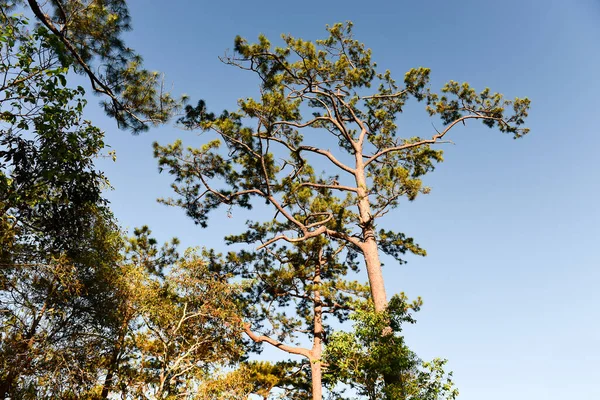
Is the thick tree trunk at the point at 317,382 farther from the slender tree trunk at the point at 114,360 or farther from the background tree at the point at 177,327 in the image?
the slender tree trunk at the point at 114,360

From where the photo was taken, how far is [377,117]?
12062 mm

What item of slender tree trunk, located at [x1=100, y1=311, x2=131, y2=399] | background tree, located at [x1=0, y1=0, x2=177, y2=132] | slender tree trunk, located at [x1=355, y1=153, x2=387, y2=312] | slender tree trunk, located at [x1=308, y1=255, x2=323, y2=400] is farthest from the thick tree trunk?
background tree, located at [x1=0, y1=0, x2=177, y2=132]

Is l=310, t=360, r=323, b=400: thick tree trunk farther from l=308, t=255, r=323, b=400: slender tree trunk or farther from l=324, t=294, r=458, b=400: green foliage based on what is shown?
l=324, t=294, r=458, b=400: green foliage

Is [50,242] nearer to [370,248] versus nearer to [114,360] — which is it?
[114,360]

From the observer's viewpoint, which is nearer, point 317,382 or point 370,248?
point 370,248

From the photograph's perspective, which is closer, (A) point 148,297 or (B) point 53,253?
(B) point 53,253

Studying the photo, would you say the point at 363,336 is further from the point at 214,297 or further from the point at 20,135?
the point at 20,135

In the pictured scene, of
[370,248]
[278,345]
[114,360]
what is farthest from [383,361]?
[114,360]

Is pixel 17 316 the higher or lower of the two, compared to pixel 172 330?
lower

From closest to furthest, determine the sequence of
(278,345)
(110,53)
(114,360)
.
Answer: (110,53)
(114,360)
(278,345)

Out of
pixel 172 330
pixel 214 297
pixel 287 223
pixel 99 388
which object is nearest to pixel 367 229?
pixel 287 223

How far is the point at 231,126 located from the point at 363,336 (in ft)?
18.4

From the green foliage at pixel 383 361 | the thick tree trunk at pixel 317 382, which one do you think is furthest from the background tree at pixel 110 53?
the thick tree trunk at pixel 317 382

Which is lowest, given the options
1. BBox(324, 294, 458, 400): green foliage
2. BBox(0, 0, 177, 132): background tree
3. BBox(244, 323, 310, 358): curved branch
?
BBox(324, 294, 458, 400): green foliage
